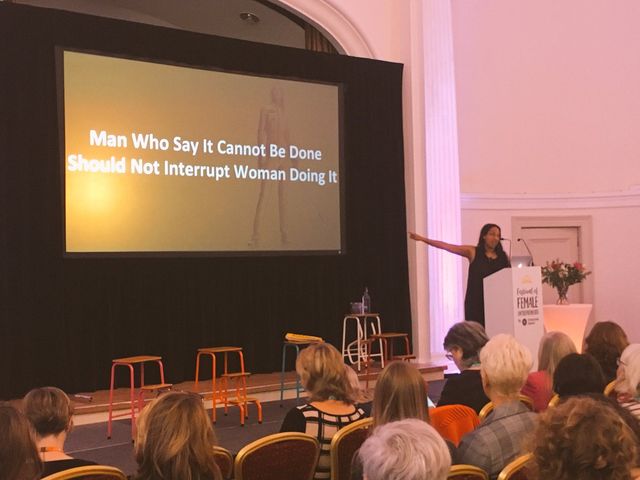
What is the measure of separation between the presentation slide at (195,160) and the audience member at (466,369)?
448 cm

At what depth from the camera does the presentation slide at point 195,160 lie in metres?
7.48

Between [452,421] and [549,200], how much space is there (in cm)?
789

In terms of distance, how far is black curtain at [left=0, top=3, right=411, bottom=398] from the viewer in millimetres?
7113

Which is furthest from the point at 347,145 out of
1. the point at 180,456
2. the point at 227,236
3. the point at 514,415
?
the point at 180,456

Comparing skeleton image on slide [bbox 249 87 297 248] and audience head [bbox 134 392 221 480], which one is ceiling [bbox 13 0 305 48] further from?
audience head [bbox 134 392 221 480]

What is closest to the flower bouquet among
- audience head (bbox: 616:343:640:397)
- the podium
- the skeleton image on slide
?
the skeleton image on slide

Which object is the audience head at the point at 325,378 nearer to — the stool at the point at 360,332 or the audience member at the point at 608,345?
the audience member at the point at 608,345

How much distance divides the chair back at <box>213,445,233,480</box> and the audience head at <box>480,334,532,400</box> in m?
1.04

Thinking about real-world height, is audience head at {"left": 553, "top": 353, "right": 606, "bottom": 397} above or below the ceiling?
below

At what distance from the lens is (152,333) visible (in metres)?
7.95

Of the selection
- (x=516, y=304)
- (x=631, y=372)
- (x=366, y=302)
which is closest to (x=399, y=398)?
(x=631, y=372)

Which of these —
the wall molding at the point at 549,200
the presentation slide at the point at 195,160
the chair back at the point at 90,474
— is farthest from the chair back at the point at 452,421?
the wall molding at the point at 549,200

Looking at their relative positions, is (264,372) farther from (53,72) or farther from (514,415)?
(514,415)

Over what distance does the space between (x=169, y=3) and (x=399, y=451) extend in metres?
10.6
